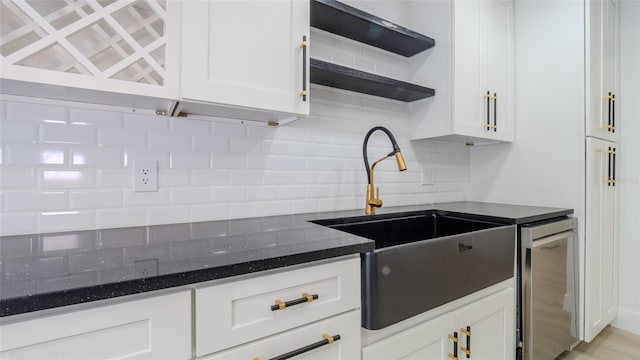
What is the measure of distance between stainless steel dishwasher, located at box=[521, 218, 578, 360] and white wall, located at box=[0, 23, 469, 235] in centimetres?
72

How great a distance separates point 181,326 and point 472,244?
105 centimetres

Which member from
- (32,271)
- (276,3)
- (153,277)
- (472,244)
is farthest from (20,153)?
(472,244)

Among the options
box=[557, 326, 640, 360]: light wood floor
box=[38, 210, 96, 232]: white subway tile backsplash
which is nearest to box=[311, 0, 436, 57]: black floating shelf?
box=[38, 210, 96, 232]: white subway tile backsplash

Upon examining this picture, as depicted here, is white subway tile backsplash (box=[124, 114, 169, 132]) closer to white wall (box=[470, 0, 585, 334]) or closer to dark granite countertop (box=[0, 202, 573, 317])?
dark granite countertop (box=[0, 202, 573, 317])

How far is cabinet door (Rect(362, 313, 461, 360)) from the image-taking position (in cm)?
100

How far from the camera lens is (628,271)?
2.19 meters

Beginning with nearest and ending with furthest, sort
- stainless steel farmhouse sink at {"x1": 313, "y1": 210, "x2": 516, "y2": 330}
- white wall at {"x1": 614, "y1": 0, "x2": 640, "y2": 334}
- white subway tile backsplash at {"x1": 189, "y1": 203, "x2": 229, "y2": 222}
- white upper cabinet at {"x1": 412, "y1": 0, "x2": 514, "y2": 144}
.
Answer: stainless steel farmhouse sink at {"x1": 313, "y1": 210, "x2": 516, "y2": 330}
white subway tile backsplash at {"x1": 189, "y1": 203, "x2": 229, "y2": 222}
white upper cabinet at {"x1": 412, "y1": 0, "x2": 514, "y2": 144}
white wall at {"x1": 614, "y1": 0, "x2": 640, "y2": 334}

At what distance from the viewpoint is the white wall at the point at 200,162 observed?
1025 mm

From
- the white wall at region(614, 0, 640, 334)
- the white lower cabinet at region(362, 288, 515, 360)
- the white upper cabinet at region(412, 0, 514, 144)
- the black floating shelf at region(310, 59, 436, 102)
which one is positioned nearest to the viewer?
the white lower cabinet at region(362, 288, 515, 360)

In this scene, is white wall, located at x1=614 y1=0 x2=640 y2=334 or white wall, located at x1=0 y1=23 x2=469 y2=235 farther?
white wall, located at x1=614 y1=0 x2=640 y2=334

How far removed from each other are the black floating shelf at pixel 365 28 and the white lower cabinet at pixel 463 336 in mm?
1409

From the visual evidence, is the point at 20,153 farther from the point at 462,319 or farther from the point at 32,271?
the point at 462,319

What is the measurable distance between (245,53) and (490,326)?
1531 millimetres

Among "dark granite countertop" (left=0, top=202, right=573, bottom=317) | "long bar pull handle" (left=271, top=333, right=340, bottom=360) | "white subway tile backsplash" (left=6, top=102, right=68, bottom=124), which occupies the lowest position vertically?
"long bar pull handle" (left=271, top=333, right=340, bottom=360)
